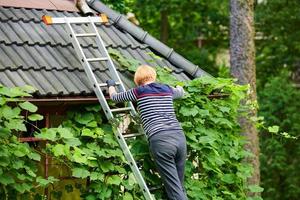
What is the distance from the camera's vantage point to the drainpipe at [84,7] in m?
10.3

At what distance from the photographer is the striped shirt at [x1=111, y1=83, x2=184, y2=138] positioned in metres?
8.55

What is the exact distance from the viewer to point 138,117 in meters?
8.97

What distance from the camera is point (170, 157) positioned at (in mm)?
8555

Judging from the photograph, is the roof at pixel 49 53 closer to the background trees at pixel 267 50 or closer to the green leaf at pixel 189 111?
the green leaf at pixel 189 111

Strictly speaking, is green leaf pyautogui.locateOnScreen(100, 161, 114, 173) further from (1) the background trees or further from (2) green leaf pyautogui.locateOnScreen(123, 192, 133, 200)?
(1) the background trees

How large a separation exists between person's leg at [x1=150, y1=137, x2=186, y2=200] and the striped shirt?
0.13 metres

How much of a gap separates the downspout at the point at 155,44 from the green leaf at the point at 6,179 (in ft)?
10.6

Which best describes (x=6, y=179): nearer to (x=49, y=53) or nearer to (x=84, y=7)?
(x=49, y=53)

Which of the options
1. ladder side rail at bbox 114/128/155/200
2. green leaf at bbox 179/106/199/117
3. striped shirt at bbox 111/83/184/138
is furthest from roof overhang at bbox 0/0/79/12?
ladder side rail at bbox 114/128/155/200

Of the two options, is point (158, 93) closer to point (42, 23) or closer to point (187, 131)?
point (187, 131)

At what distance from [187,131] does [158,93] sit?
1211mm

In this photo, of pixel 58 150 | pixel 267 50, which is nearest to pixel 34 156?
pixel 58 150

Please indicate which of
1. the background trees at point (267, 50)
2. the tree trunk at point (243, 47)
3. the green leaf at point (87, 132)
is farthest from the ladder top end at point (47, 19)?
the background trees at point (267, 50)

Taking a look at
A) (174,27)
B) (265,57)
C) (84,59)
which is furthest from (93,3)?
(174,27)
